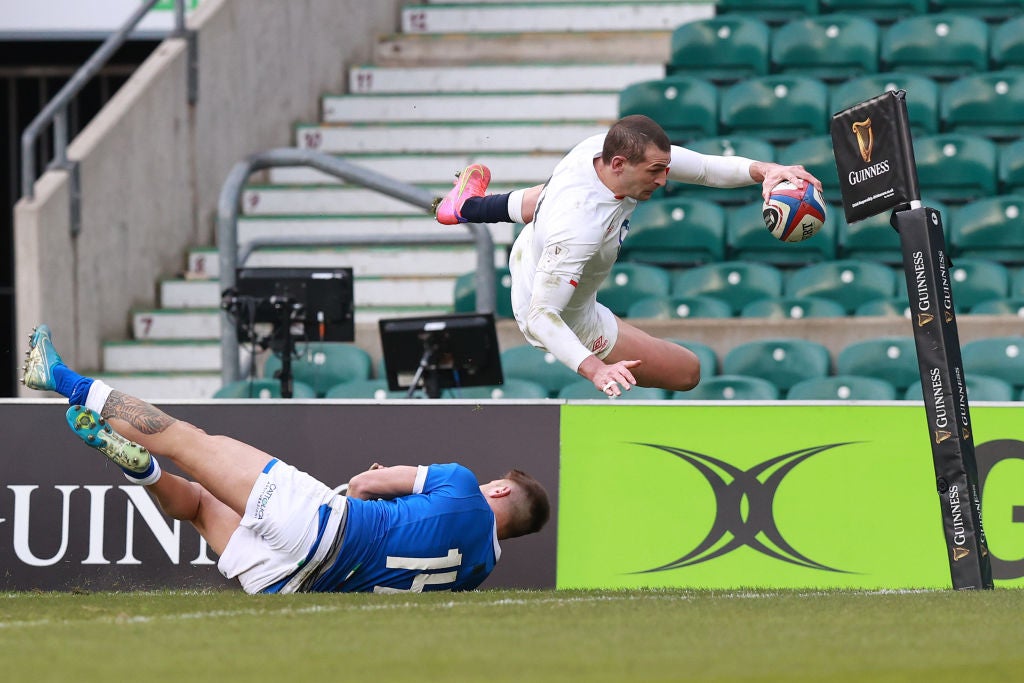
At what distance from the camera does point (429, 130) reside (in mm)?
13047

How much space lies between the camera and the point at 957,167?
11.3 m

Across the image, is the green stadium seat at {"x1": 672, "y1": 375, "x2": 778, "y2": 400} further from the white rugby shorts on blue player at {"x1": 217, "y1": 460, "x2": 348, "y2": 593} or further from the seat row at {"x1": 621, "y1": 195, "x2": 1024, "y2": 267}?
the white rugby shorts on blue player at {"x1": 217, "y1": 460, "x2": 348, "y2": 593}

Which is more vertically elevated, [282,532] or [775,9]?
[775,9]

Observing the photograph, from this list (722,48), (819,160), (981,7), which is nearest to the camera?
(819,160)

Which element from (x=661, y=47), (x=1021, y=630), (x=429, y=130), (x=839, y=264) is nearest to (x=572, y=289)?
(x=1021, y=630)

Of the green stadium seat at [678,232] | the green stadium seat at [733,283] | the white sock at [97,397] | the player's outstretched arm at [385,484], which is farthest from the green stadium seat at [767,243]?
the white sock at [97,397]

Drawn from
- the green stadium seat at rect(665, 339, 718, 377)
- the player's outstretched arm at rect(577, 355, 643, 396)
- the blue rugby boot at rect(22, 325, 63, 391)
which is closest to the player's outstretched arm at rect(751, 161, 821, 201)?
the player's outstretched arm at rect(577, 355, 643, 396)

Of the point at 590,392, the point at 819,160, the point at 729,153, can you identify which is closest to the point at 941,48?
the point at 819,160

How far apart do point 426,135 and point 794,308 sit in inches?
166

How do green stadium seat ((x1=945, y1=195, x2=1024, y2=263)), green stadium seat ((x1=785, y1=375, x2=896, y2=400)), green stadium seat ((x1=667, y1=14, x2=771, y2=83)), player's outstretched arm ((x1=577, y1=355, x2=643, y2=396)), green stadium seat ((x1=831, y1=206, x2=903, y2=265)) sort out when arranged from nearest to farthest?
player's outstretched arm ((x1=577, y1=355, x2=643, y2=396)) → green stadium seat ((x1=785, y1=375, x2=896, y2=400)) → green stadium seat ((x1=945, y1=195, x2=1024, y2=263)) → green stadium seat ((x1=831, y1=206, x2=903, y2=265)) → green stadium seat ((x1=667, y1=14, x2=771, y2=83))

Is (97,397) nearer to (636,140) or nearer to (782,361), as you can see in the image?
(636,140)

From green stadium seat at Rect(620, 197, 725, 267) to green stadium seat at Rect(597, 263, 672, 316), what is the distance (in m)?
0.57

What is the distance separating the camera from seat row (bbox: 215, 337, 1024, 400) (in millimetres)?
8961

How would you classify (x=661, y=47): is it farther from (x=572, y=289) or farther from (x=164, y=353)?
(x=572, y=289)
